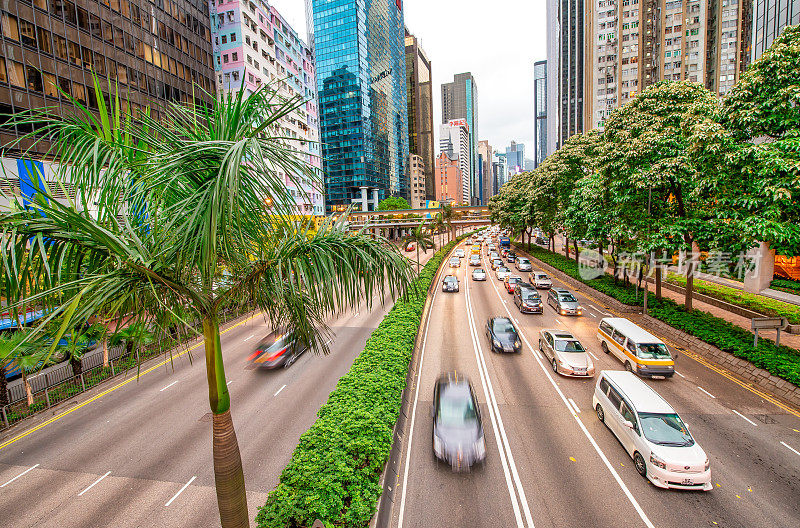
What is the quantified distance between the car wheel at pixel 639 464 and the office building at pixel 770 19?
92.3ft

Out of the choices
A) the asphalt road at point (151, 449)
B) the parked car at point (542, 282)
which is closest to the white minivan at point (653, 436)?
the asphalt road at point (151, 449)

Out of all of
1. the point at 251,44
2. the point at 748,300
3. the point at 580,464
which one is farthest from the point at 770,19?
the point at 251,44

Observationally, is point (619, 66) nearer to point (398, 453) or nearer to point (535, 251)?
point (535, 251)

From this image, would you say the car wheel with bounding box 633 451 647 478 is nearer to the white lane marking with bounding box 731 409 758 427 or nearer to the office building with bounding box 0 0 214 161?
the white lane marking with bounding box 731 409 758 427

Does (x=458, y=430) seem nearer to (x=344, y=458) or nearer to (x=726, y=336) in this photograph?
(x=344, y=458)

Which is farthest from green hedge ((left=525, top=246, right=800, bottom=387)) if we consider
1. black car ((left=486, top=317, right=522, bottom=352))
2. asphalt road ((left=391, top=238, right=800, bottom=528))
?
Result: black car ((left=486, top=317, right=522, bottom=352))

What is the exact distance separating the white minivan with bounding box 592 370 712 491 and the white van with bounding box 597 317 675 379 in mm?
4215

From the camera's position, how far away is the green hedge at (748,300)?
69.5 ft

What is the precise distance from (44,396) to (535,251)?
58219mm

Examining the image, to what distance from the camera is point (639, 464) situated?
9961 millimetres

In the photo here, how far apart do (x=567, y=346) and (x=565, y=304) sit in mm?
10014

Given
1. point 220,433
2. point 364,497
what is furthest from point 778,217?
point 220,433

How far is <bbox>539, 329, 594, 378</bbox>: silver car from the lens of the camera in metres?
15.6

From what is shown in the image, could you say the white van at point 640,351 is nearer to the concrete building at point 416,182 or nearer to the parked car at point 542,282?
the parked car at point 542,282
